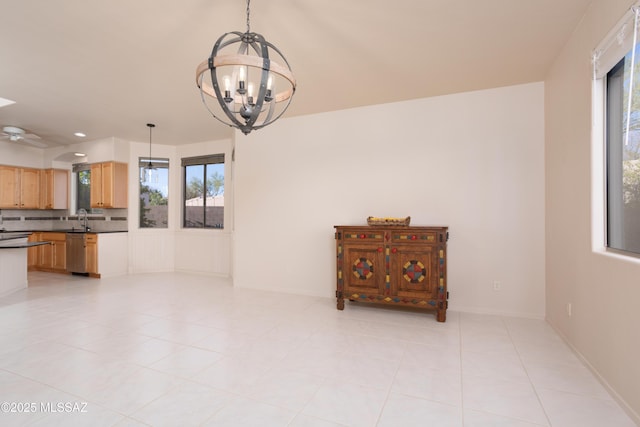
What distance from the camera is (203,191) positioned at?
6219mm

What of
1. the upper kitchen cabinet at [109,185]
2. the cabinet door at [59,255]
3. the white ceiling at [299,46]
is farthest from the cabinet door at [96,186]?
the white ceiling at [299,46]

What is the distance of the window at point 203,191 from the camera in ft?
19.9

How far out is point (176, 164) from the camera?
6.38 metres

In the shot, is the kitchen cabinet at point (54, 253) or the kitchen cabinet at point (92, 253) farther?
the kitchen cabinet at point (54, 253)

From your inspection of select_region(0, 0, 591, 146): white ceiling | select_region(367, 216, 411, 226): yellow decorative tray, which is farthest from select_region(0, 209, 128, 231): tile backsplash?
select_region(367, 216, 411, 226): yellow decorative tray

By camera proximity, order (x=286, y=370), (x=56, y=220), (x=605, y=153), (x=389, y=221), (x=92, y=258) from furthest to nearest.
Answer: (x=56, y=220) < (x=92, y=258) < (x=389, y=221) < (x=286, y=370) < (x=605, y=153)

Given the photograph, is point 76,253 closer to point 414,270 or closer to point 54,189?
point 54,189

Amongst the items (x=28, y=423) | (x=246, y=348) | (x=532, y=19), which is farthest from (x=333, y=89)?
(x=28, y=423)

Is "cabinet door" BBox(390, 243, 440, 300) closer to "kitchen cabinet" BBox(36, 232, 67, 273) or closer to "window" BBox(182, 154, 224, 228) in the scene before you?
"window" BBox(182, 154, 224, 228)

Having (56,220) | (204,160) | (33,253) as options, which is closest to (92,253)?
(33,253)

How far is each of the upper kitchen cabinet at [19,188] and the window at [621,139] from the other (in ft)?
29.5

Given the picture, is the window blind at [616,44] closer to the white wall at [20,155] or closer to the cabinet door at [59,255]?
the cabinet door at [59,255]

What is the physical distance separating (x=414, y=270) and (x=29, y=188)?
7770 mm

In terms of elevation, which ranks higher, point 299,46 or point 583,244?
point 299,46
